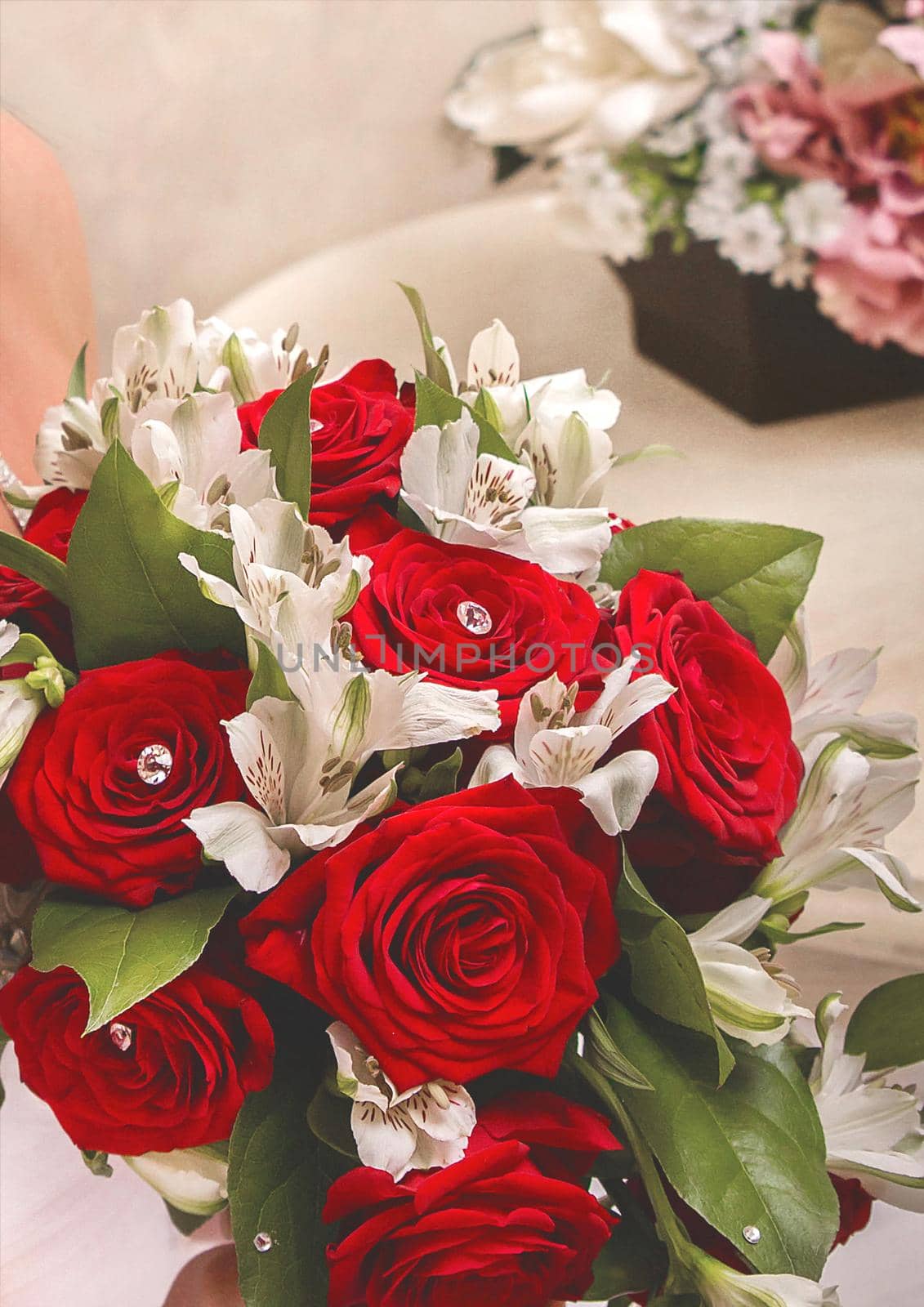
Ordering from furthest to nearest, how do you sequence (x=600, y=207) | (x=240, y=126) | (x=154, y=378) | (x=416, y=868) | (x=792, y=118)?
(x=240, y=126)
(x=600, y=207)
(x=792, y=118)
(x=154, y=378)
(x=416, y=868)

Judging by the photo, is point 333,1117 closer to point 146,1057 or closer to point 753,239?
point 146,1057

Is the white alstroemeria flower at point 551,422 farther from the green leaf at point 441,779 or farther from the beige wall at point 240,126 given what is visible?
the beige wall at point 240,126

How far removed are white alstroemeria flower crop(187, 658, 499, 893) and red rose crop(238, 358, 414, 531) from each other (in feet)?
0.19

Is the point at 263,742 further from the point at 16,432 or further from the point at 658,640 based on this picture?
the point at 16,432

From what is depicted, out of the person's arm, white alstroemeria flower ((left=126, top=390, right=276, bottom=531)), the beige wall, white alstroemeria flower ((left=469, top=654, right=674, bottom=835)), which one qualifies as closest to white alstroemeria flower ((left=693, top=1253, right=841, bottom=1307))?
white alstroemeria flower ((left=469, top=654, right=674, bottom=835))

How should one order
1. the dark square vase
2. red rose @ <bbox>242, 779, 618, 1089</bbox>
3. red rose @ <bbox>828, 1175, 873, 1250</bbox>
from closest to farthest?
1. red rose @ <bbox>242, 779, 618, 1089</bbox>
2. red rose @ <bbox>828, 1175, 873, 1250</bbox>
3. the dark square vase

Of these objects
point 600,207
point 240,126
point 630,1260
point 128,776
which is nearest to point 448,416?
point 128,776

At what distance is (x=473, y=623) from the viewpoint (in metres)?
0.29

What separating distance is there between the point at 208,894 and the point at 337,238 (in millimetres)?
747

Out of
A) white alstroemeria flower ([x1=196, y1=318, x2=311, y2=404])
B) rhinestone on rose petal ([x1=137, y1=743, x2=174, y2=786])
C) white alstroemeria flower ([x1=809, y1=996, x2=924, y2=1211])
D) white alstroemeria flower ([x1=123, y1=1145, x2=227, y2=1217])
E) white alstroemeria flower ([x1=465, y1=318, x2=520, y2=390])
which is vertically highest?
white alstroemeria flower ([x1=196, y1=318, x2=311, y2=404])

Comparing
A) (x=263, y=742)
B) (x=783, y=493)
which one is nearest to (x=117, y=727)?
(x=263, y=742)

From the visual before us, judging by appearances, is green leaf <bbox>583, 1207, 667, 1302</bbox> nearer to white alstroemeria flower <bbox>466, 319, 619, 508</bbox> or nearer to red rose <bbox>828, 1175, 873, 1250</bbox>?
red rose <bbox>828, 1175, 873, 1250</bbox>

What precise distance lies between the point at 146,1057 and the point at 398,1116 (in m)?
0.06

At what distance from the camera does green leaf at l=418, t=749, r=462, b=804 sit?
277 mm
